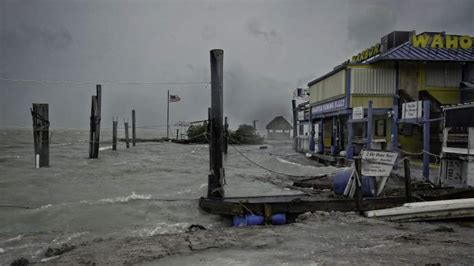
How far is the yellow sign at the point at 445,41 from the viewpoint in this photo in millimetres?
18484

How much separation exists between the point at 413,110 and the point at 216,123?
714 cm

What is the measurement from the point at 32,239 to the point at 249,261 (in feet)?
14.7

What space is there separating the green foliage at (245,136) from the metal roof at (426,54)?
1226 inches

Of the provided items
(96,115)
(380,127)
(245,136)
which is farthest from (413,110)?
(245,136)

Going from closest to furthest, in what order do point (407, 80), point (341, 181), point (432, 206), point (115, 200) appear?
point (432, 206) → point (341, 181) → point (115, 200) → point (407, 80)

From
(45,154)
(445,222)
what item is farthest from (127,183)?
(445,222)

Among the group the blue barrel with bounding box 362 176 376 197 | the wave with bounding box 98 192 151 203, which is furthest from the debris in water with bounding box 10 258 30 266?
the blue barrel with bounding box 362 176 376 197

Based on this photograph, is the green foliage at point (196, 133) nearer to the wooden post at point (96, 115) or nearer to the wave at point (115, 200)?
the wooden post at point (96, 115)

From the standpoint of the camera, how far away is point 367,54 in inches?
829

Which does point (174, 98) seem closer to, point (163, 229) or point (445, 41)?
point (445, 41)

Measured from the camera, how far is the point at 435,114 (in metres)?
16.7

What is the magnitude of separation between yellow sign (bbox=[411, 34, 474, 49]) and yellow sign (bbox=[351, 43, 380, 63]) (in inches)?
79.0

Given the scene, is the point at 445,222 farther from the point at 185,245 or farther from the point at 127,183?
the point at 127,183

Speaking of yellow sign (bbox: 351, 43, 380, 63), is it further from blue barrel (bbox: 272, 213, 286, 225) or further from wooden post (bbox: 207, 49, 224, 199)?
blue barrel (bbox: 272, 213, 286, 225)
